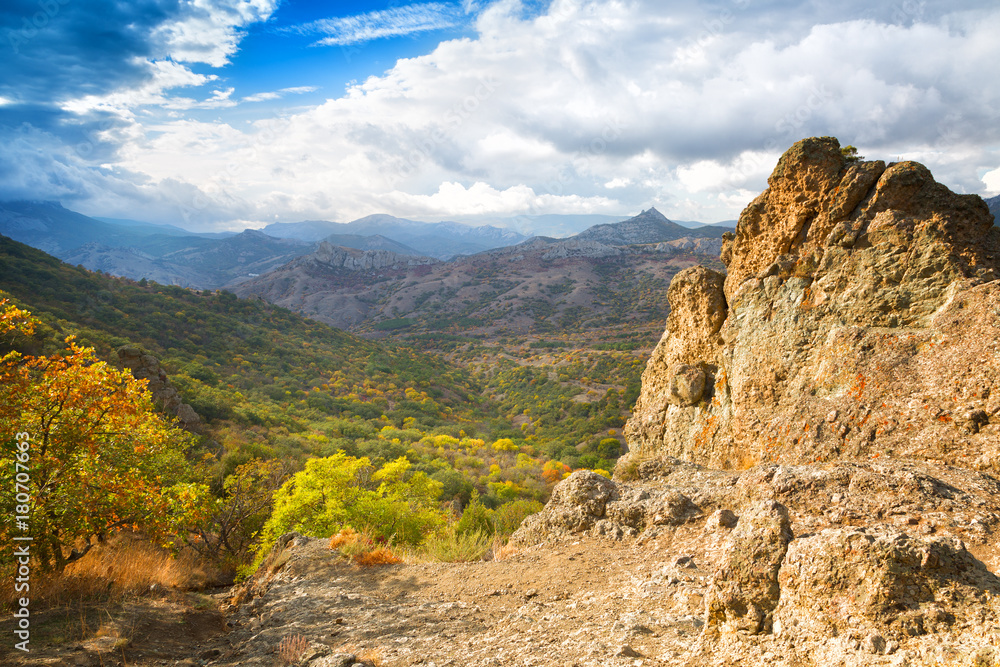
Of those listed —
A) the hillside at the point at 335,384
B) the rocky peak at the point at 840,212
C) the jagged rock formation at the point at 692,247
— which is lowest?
the hillside at the point at 335,384

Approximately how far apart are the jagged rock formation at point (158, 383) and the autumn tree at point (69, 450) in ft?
57.1

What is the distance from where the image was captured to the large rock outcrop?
20.1 ft

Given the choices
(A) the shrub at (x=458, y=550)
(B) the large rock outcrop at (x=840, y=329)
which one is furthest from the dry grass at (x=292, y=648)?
(B) the large rock outcrop at (x=840, y=329)

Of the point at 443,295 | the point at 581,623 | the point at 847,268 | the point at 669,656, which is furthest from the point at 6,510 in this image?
the point at 443,295

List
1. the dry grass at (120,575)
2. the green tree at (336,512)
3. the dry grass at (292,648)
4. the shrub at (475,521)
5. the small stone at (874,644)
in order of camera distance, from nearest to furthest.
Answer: the small stone at (874,644) < the dry grass at (292,648) < the dry grass at (120,575) < the green tree at (336,512) < the shrub at (475,521)

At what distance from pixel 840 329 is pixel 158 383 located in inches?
1113

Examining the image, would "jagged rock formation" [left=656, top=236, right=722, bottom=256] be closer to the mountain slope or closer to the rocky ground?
the mountain slope

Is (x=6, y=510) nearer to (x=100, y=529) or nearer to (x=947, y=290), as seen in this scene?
(x=100, y=529)

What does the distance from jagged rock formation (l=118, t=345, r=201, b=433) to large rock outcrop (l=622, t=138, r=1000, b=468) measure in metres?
23.0

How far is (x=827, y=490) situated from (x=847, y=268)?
5076mm

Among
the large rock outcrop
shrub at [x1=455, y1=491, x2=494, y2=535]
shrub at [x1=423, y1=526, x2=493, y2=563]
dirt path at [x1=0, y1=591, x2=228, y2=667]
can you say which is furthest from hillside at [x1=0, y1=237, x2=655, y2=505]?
the large rock outcrop

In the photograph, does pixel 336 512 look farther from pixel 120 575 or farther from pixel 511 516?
pixel 511 516

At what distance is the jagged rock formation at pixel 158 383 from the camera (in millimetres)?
22797

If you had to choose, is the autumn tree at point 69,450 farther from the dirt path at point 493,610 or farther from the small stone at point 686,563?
the small stone at point 686,563
